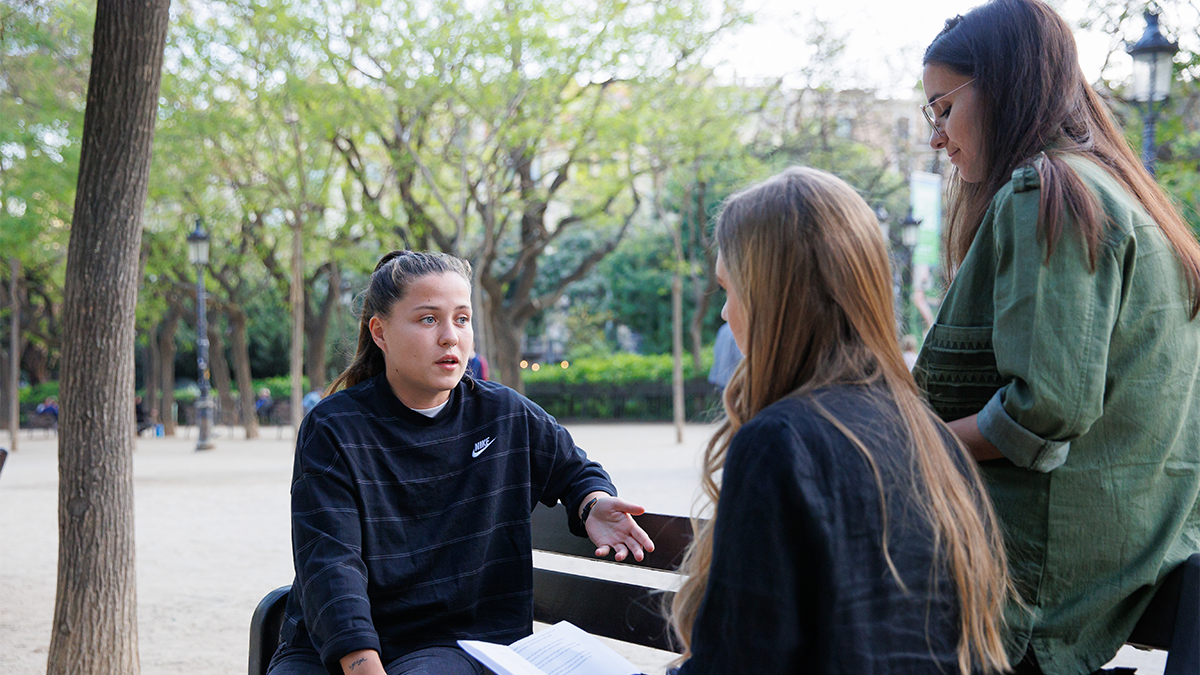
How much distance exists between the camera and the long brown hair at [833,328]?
1403 millimetres

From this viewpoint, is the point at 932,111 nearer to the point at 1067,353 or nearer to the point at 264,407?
the point at 1067,353

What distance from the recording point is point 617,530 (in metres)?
2.50

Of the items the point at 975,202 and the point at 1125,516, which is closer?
the point at 1125,516

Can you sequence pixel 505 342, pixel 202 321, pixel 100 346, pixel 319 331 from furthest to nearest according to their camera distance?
pixel 319 331 < pixel 505 342 < pixel 202 321 < pixel 100 346

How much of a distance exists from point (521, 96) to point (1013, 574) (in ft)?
49.3

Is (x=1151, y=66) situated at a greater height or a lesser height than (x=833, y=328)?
greater

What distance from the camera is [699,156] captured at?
18.2 metres

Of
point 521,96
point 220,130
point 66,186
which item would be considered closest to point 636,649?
point 521,96

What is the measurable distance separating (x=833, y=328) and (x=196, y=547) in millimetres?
8243

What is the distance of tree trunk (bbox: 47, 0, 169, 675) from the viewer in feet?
12.7

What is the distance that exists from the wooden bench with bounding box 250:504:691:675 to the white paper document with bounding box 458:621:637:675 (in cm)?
38

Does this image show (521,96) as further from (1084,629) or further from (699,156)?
(1084,629)

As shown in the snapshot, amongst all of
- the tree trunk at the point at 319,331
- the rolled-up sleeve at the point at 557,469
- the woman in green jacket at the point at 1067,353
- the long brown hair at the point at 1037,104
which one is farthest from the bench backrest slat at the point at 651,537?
the tree trunk at the point at 319,331

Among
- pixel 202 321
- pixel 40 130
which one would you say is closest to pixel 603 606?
pixel 40 130
